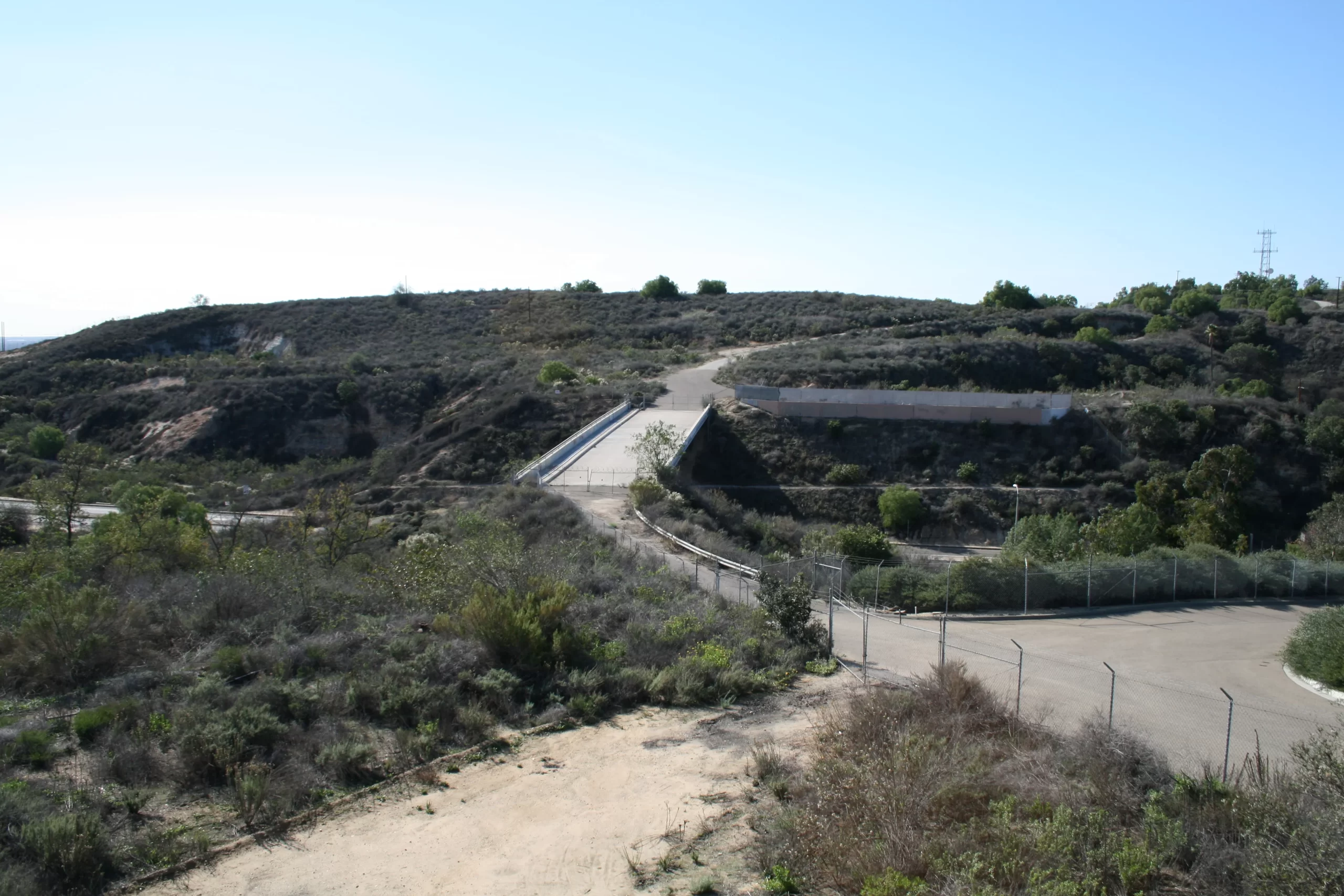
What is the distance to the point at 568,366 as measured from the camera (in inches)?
2142

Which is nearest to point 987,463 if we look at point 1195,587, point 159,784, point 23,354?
point 1195,587

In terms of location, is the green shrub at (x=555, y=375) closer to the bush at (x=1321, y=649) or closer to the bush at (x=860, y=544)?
the bush at (x=860, y=544)

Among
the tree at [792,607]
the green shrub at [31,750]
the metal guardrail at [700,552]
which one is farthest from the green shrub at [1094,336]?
the green shrub at [31,750]

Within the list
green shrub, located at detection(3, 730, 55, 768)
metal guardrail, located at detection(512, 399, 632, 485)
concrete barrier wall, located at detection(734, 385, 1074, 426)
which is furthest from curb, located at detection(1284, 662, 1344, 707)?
concrete barrier wall, located at detection(734, 385, 1074, 426)

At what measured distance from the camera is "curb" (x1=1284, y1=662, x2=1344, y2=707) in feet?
43.9

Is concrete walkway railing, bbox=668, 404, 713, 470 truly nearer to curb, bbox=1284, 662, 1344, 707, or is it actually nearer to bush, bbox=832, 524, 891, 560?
bush, bbox=832, 524, 891, 560

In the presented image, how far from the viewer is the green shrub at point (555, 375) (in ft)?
165

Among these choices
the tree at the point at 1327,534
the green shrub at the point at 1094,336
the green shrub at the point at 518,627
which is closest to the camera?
the green shrub at the point at 518,627

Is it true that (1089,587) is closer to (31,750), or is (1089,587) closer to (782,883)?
(782,883)

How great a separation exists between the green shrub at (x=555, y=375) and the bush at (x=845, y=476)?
16.9 metres

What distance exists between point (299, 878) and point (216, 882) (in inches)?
26.7

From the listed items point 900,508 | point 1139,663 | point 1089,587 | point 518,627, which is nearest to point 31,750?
point 518,627

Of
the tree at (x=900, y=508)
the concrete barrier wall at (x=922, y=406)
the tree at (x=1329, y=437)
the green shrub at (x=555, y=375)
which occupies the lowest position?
the tree at (x=900, y=508)

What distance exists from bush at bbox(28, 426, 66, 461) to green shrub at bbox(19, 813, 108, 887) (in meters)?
45.6
